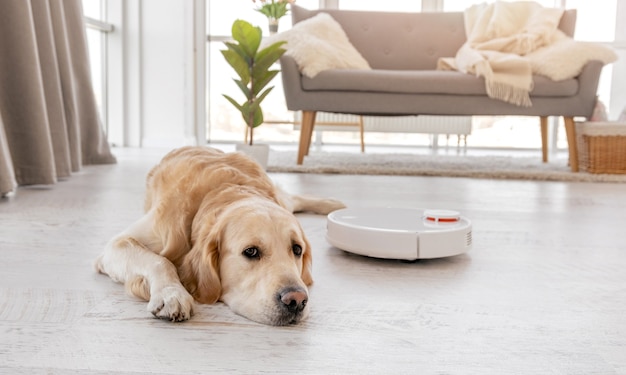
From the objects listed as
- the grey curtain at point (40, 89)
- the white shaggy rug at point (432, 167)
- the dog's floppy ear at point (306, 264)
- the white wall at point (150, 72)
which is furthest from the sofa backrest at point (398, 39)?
the dog's floppy ear at point (306, 264)

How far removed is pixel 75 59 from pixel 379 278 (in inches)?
109

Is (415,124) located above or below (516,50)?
below

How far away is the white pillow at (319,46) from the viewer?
4.17 metres

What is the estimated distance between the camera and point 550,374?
3.43ft

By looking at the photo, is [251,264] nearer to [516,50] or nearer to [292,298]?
[292,298]

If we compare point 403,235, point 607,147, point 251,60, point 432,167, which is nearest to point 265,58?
point 251,60

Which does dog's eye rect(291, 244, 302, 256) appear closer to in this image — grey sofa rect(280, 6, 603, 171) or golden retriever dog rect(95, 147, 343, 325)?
golden retriever dog rect(95, 147, 343, 325)

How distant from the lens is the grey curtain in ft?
9.27

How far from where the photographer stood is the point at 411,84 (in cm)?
416

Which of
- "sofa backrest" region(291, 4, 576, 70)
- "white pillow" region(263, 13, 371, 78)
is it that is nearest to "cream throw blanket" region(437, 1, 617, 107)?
"sofa backrest" region(291, 4, 576, 70)

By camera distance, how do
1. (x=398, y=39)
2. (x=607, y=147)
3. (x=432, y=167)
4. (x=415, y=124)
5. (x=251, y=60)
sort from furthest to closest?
(x=415, y=124)
(x=398, y=39)
(x=432, y=167)
(x=607, y=147)
(x=251, y=60)

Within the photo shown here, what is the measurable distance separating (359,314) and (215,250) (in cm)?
31

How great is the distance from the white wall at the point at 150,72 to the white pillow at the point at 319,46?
5.16 ft

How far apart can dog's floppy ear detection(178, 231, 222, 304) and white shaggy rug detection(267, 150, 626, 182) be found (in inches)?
105
